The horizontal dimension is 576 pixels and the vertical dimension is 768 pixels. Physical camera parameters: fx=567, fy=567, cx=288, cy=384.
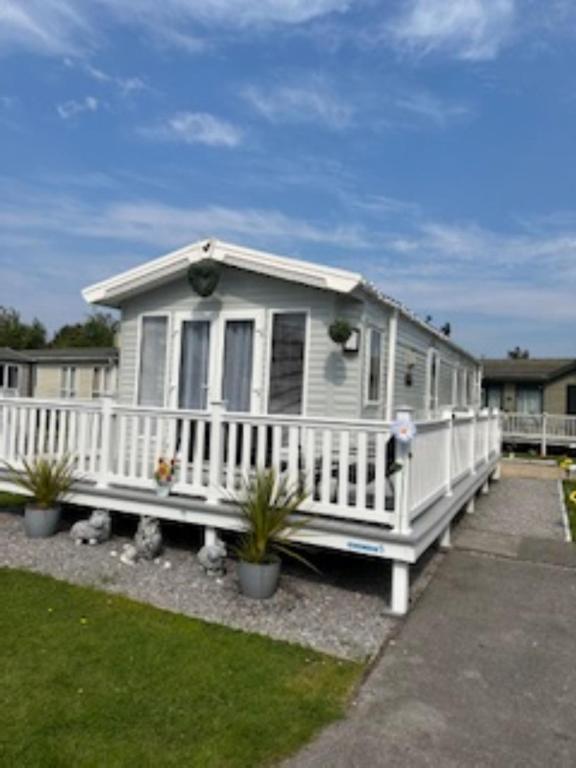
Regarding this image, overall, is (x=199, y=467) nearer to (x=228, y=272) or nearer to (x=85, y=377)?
(x=228, y=272)

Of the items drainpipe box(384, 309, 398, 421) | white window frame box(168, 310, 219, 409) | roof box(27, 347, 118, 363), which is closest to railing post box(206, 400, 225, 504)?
white window frame box(168, 310, 219, 409)

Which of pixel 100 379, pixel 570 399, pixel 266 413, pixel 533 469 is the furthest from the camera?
pixel 100 379

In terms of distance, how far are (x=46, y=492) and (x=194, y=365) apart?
275 cm

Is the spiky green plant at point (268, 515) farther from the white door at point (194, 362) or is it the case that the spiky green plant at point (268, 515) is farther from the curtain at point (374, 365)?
the white door at point (194, 362)

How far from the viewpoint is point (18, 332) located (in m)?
45.6

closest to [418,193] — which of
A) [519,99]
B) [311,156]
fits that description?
[311,156]

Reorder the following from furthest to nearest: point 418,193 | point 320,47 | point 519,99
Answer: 1. point 418,193
2. point 519,99
3. point 320,47

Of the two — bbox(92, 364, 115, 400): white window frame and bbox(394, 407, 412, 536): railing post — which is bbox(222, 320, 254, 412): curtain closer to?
bbox(394, 407, 412, 536): railing post

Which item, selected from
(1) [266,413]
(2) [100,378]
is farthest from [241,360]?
(2) [100,378]

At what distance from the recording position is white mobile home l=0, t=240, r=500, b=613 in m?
4.87

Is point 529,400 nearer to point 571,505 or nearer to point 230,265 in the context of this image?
point 571,505

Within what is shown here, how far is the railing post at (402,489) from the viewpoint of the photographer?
457 cm

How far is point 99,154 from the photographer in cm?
1390

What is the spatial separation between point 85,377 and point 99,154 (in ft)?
47.1
